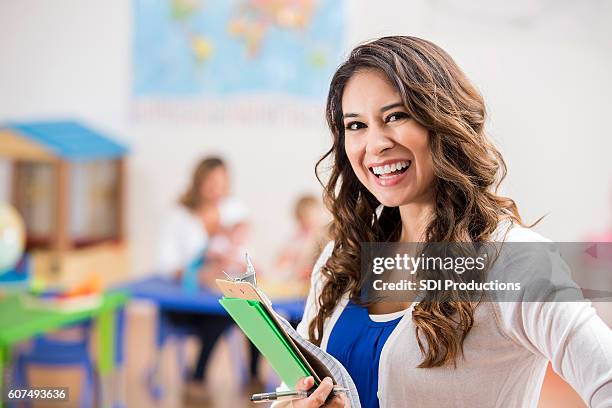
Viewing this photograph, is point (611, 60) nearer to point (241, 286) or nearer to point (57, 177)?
point (241, 286)

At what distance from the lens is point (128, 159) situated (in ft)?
15.4

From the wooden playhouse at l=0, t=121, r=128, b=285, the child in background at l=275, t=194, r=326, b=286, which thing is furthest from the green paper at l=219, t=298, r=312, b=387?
the wooden playhouse at l=0, t=121, r=128, b=285

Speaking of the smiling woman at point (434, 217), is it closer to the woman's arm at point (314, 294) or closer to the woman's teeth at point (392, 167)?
the woman's teeth at point (392, 167)

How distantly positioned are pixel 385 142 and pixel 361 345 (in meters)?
0.27

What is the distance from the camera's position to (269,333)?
2.80 ft

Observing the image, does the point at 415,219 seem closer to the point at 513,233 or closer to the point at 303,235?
the point at 513,233

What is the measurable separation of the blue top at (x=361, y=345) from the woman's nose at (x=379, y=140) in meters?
0.22

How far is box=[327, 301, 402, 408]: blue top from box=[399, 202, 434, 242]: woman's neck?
0.11 m

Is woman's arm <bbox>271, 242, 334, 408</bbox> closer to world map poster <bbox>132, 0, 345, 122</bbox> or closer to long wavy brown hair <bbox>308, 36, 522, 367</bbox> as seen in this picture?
long wavy brown hair <bbox>308, 36, 522, 367</bbox>

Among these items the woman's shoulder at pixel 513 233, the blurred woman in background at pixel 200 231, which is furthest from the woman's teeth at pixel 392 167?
the blurred woman in background at pixel 200 231

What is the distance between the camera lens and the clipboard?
82cm

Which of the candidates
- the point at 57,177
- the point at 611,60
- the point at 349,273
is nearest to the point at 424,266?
the point at 349,273

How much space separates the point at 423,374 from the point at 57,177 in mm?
3655

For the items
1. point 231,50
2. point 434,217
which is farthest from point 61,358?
point 231,50
